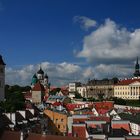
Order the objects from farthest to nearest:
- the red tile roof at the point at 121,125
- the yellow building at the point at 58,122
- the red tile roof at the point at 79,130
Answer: the yellow building at the point at 58,122
the red tile roof at the point at 121,125
the red tile roof at the point at 79,130

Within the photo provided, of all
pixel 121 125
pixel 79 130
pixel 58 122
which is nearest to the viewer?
pixel 79 130

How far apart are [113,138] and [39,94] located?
5340 inches

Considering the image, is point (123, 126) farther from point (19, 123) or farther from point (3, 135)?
point (3, 135)

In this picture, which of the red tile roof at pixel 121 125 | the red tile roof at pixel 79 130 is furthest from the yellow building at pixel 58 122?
the red tile roof at pixel 79 130

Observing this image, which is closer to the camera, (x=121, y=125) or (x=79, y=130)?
(x=79, y=130)

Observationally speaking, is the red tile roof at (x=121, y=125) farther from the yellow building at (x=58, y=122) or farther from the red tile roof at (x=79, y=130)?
the yellow building at (x=58, y=122)

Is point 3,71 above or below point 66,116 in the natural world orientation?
above

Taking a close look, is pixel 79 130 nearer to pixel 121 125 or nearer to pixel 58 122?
pixel 121 125

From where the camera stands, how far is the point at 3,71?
10194cm

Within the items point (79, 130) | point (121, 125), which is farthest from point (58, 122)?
point (79, 130)

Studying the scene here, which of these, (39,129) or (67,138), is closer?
(67,138)

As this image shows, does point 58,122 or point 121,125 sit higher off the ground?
point 121,125

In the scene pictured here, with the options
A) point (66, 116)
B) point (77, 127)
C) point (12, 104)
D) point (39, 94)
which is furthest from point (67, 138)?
point (39, 94)

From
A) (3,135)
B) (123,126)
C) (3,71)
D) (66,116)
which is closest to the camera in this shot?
(3,135)
